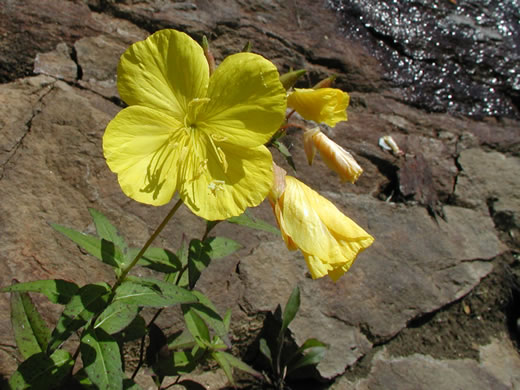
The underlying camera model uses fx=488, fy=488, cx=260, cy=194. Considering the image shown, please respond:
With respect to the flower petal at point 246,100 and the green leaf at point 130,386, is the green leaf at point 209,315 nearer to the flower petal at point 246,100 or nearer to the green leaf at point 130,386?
the green leaf at point 130,386

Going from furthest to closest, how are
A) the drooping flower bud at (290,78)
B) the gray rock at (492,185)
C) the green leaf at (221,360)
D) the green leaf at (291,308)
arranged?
the gray rock at (492,185), the green leaf at (291,308), the green leaf at (221,360), the drooping flower bud at (290,78)

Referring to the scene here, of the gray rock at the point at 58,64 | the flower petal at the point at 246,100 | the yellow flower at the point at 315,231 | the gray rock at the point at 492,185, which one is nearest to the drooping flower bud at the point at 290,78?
the flower petal at the point at 246,100

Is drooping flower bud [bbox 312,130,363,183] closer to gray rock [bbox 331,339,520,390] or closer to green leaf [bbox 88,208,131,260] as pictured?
green leaf [bbox 88,208,131,260]

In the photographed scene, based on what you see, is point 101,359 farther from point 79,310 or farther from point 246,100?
point 246,100

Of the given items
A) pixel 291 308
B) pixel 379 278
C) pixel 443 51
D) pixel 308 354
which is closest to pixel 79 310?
pixel 291 308

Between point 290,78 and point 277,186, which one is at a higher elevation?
point 290,78
